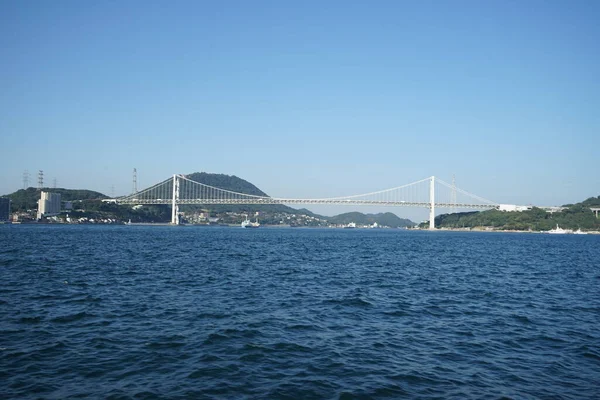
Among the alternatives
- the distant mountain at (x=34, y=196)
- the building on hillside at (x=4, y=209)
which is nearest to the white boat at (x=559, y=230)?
the distant mountain at (x=34, y=196)

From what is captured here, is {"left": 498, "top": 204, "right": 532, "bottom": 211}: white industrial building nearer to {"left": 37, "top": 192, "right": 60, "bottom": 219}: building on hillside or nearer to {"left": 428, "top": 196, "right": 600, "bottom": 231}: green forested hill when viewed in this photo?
{"left": 428, "top": 196, "right": 600, "bottom": 231}: green forested hill

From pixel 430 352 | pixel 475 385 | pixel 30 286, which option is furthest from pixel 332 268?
pixel 475 385

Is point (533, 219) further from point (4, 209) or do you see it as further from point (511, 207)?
point (4, 209)

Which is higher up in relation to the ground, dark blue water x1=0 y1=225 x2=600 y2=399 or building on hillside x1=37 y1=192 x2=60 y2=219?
building on hillside x1=37 y1=192 x2=60 y2=219

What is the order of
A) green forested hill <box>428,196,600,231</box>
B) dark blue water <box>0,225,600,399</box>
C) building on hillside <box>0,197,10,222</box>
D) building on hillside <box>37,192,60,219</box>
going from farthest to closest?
1. green forested hill <box>428,196,600,231</box>
2. building on hillside <box>37,192,60,219</box>
3. building on hillside <box>0,197,10,222</box>
4. dark blue water <box>0,225,600,399</box>

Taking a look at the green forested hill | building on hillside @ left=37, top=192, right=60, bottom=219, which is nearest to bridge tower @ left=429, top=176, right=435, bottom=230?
the green forested hill

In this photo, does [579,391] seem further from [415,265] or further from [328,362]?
[415,265]

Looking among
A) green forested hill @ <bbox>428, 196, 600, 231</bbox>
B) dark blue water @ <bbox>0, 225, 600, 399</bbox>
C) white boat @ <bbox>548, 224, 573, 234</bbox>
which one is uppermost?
green forested hill @ <bbox>428, 196, 600, 231</bbox>

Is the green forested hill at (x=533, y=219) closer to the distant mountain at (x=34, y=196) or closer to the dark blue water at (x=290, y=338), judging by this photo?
the distant mountain at (x=34, y=196)
